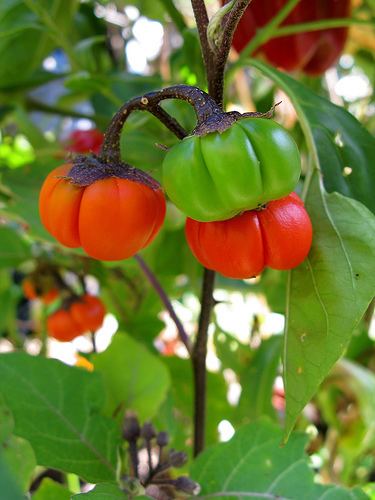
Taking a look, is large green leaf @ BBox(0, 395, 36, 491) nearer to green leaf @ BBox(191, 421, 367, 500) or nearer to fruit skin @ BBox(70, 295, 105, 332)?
green leaf @ BBox(191, 421, 367, 500)

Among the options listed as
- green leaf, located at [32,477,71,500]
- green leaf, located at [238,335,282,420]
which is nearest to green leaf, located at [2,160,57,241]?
green leaf, located at [32,477,71,500]

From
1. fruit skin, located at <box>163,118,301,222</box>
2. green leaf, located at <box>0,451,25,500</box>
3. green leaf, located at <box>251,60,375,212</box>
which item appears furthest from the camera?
green leaf, located at <box>251,60,375,212</box>

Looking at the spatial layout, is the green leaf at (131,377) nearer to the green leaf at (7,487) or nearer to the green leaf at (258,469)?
the green leaf at (258,469)

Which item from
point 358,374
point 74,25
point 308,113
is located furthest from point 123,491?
point 74,25

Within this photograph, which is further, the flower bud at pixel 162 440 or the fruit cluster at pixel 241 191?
the flower bud at pixel 162 440

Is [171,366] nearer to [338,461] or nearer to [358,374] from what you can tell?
[358,374]

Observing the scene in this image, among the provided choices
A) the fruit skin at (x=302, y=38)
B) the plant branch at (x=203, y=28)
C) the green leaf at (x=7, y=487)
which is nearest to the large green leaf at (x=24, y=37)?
the fruit skin at (x=302, y=38)
